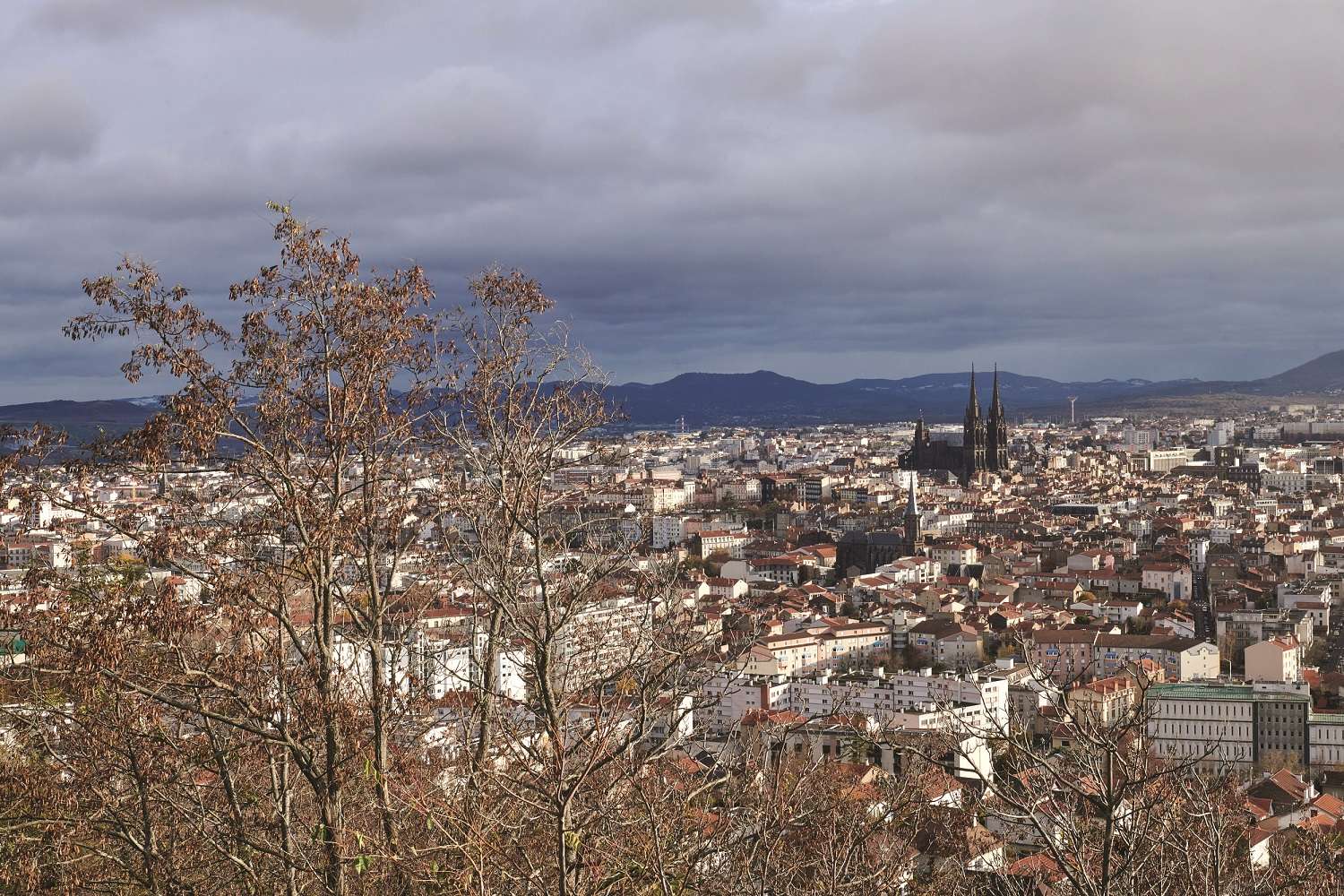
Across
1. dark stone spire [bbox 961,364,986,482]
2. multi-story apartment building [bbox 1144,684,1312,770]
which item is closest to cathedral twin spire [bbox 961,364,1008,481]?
dark stone spire [bbox 961,364,986,482]

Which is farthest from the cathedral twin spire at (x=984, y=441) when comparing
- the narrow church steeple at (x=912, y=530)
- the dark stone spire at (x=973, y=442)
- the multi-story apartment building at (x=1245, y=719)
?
the multi-story apartment building at (x=1245, y=719)

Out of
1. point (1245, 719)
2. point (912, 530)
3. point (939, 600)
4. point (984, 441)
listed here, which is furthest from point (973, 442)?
point (1245, 719)

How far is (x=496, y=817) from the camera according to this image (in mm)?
4766

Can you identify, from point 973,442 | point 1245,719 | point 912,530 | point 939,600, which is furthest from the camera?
point 973,442

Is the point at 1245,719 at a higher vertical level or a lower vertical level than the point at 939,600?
higher

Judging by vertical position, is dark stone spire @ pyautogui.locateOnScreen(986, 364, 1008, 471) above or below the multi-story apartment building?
above

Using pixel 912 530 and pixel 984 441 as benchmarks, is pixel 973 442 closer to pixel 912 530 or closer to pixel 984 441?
pixel 984 441

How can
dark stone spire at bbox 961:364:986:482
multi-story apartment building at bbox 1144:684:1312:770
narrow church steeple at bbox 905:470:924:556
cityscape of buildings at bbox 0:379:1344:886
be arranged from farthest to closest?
dark stone spire at bbox 961:364:986:482
narrow church steeple at bbox 905:470:924:556
multi-story apartment building at bbox 1144:684:1312:770
cityscape of buildings at bbox 0:379:1344:886

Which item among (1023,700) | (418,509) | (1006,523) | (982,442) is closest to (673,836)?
(418,509)

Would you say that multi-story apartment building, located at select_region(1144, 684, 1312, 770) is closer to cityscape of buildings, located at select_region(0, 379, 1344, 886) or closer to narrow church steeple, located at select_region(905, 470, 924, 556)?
cityscape of buildings, located at select_region(0, 379, 1344, 886)

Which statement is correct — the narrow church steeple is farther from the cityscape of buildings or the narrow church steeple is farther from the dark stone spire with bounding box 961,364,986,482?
the dark stone spire with bounding box 961,364,986,482

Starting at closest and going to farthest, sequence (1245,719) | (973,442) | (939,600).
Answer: (1245,719) → (939,600) → (973,442)

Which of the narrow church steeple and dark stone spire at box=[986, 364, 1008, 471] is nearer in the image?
the narrow church steeple

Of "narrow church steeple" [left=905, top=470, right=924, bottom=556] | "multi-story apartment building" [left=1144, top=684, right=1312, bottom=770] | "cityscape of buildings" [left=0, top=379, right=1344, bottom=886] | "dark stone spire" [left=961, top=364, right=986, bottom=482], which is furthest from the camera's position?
A: "dark stone spire" [left=961, top=364, right=986, bottom=482]
